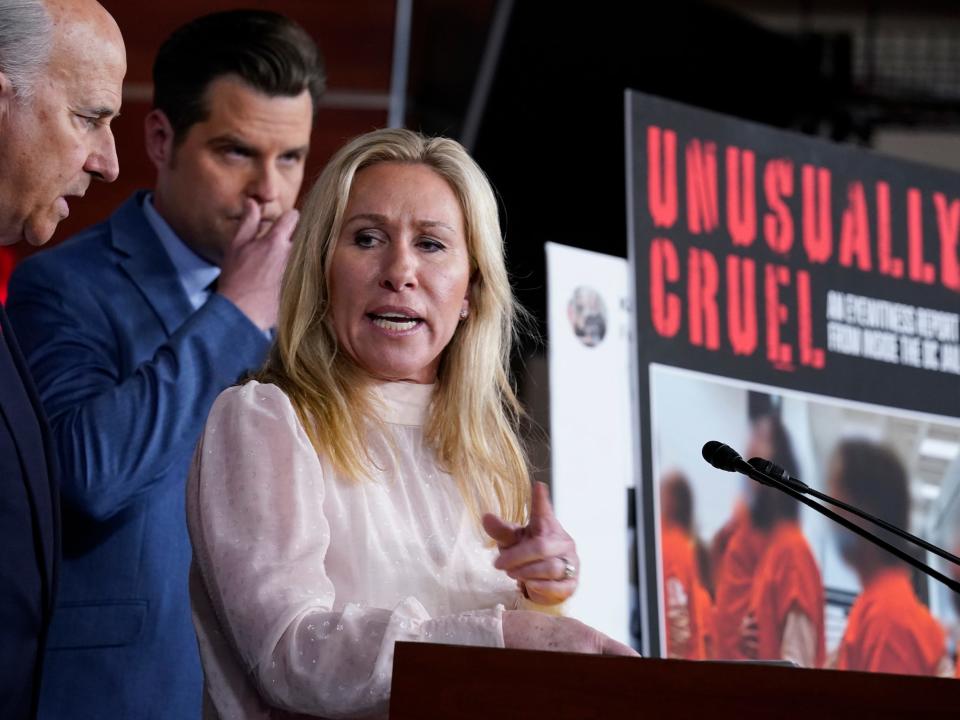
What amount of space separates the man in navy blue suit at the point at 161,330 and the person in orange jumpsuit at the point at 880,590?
125 centimetres

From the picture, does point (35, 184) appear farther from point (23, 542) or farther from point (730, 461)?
point (730, 461)

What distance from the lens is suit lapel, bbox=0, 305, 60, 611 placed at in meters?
1.59

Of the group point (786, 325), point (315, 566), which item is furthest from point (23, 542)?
point (786, 325)

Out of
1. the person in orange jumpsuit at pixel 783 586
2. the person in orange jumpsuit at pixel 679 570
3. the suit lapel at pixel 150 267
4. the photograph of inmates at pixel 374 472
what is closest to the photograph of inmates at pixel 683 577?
the person in orange jumpsuit at pixel 679 570

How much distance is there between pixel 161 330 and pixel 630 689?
49.6 inches

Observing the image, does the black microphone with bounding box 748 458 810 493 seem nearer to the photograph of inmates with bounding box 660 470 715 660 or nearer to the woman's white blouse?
the woman's white blouse

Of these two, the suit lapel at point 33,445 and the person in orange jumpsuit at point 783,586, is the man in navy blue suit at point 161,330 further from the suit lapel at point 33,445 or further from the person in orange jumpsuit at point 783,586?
the person in orange jumpsuit at point 783,586

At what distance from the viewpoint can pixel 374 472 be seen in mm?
1641

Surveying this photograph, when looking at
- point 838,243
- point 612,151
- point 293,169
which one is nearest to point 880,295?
point 838,243

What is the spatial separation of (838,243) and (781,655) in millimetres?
834

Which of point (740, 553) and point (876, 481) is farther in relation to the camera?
point (876, 481)

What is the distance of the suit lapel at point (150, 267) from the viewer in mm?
2283

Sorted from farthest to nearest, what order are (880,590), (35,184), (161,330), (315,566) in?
1. (880,590)
2. (161,330)
3. (35,184)
4. (315,566)

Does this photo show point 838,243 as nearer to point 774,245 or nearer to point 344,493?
point 774,245
